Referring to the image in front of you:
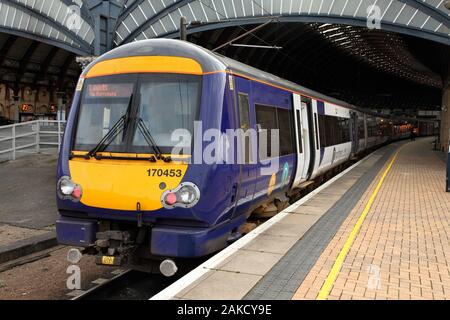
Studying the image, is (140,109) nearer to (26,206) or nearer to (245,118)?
(245,118)

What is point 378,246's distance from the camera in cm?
719

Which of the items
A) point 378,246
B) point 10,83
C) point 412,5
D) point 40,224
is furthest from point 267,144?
point 10,83

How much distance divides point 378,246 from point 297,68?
5215cm

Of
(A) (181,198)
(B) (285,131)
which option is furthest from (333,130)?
(A) (181,198)

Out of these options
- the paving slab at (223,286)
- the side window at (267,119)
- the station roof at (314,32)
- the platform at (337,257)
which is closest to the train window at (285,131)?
the side window at (267,119)

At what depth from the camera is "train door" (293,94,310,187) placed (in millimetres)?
10055

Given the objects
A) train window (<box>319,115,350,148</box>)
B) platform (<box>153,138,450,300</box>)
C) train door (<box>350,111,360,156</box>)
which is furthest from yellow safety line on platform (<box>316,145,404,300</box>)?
train door (<box>350,111,360,156</box>)

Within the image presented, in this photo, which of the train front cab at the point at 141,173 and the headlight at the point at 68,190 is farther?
the headlight at the point at 68,190

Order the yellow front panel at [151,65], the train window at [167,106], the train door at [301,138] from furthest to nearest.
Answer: the train door at [301,138] < the yellow front panel at [151,65] < the train window at [167,106]

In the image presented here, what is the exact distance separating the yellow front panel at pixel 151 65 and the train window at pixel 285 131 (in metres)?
2.96

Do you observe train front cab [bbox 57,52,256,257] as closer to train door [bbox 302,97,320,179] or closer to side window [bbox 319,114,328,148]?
train door [bbox 302,97,320,179]

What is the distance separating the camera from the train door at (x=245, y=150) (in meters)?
6.71

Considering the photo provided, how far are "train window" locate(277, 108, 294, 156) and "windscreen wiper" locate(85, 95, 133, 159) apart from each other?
3409 mm

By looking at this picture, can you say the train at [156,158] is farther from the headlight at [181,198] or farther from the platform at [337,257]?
the platform at [337,257]
